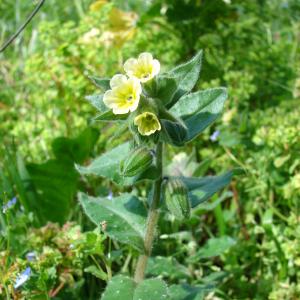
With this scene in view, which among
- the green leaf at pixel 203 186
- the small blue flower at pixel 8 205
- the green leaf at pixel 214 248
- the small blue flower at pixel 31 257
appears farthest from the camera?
the green leaf at pixel 214 248

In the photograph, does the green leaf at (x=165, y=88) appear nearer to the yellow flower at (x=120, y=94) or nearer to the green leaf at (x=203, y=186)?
the yellow flower at (x=120, y=94)

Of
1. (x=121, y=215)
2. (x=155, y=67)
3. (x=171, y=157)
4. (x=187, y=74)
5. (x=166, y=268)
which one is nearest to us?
(x=155, y=67)

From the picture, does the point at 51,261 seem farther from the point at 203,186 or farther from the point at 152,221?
the point at 203,186

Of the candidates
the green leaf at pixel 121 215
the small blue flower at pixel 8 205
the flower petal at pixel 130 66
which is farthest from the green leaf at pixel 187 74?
the small blue flower at pixel 8 205

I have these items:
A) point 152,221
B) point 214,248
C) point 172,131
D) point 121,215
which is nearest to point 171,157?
point 214,248

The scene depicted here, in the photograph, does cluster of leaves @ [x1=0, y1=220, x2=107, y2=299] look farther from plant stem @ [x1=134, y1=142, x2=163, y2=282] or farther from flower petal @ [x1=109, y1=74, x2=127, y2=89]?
flower petal @ [x1=109, y1=74, x2=127, y2=89]

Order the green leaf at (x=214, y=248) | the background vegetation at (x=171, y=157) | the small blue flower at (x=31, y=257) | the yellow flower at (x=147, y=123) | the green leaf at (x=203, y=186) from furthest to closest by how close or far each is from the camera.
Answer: the green leaf at (x=214, y=248) < the background vegetation at (x=171, y=157) < the small blue flower at (x=31, y=257) < the green leaf at (x=203, y=186) < the yellow flower at (x=147, y=123)
